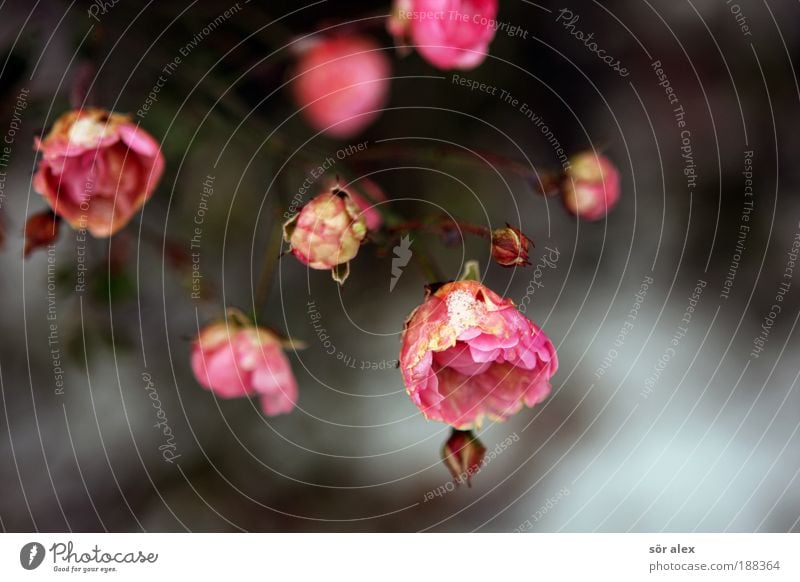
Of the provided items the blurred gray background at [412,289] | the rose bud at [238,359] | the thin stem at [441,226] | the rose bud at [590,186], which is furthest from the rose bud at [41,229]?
the rose bud at [590,186]

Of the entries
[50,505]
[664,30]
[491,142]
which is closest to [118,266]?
[50,505]

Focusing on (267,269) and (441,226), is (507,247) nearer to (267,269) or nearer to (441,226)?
(441,226)

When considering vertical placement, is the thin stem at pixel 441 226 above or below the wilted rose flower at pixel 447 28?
below

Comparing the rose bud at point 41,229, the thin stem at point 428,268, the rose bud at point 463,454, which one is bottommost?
the rose bud at point 463,454

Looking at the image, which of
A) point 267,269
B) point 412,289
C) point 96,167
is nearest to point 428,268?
point 412,289

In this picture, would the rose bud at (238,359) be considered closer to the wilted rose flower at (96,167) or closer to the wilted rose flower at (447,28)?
the wilted rose flower at (96,167)
